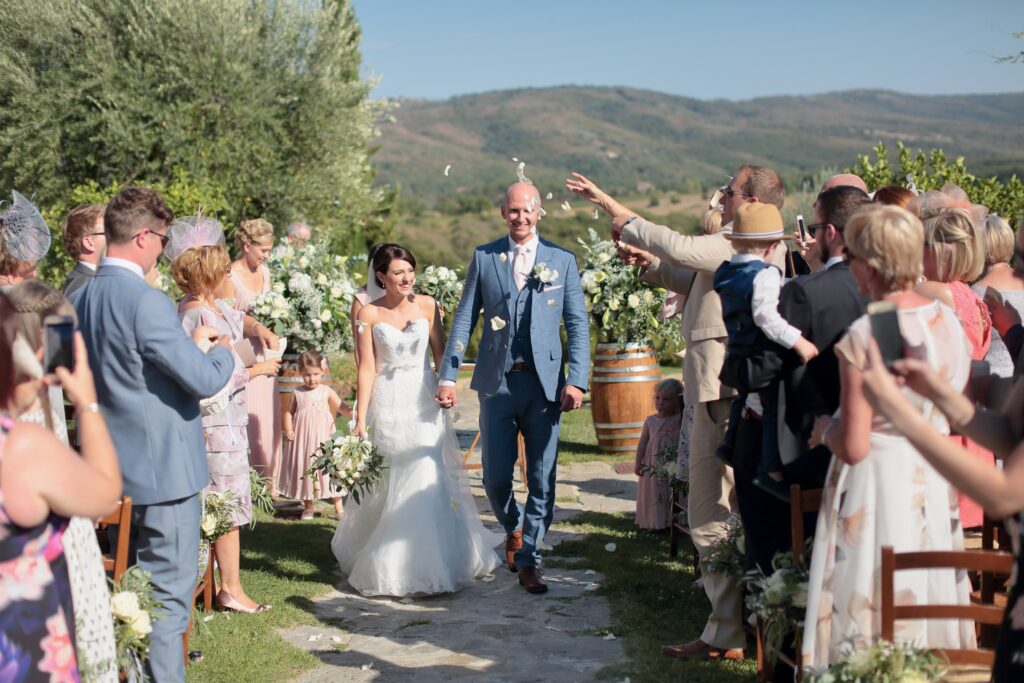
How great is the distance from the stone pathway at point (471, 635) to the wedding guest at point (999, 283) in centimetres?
258

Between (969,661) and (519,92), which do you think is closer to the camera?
(969,661)

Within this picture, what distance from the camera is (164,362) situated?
4234 millimetres

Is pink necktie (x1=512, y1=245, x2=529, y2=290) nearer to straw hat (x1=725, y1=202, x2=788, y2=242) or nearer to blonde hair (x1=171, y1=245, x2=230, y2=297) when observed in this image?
blonde hair (x1=171, y1=245, x2=230, y2=297)

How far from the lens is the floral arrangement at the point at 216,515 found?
5781 millimetres

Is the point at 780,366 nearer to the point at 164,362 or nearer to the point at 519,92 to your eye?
the point at 164,362

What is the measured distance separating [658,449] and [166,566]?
400 cm

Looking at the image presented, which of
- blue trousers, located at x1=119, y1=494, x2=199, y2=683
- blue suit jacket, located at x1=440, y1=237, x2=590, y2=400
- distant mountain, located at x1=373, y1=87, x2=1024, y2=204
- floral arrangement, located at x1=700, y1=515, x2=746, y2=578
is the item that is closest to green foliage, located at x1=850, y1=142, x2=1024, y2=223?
blue suit jacket, located at x1=440, y1=237, x2=590, y2=400

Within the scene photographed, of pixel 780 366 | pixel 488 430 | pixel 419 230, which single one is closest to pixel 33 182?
pixel 488 430

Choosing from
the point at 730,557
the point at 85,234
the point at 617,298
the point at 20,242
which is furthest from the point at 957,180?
the point at 20,242

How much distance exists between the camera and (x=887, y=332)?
2820 millimetres

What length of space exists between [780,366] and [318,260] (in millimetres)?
6413

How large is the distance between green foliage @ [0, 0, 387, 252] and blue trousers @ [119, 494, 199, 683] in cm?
1340

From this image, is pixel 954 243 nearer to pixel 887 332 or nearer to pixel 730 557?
pixel 730 557

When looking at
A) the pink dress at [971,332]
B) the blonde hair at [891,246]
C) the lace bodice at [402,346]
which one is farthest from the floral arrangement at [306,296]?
the blonde hair at [891,246]
